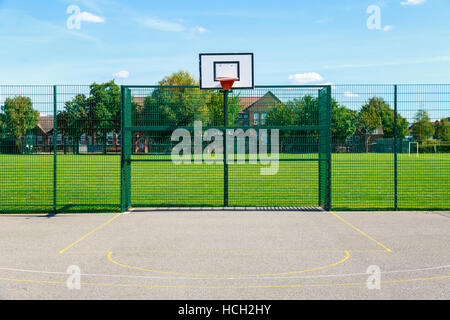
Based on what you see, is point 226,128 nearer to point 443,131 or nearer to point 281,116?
point 281,116

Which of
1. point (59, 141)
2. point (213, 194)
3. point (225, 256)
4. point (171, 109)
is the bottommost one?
point (225, 256)

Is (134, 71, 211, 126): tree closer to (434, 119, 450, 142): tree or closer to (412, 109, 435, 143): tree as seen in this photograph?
(412, 109, 435, 143): tree

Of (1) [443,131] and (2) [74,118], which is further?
(1) [443,131]

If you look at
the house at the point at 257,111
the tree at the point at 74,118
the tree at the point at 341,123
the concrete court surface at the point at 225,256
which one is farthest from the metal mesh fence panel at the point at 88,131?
the tree at the point at 341,123

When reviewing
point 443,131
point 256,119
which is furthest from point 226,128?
point 443,131

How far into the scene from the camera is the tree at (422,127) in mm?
12048

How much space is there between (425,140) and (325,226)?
5951 mm

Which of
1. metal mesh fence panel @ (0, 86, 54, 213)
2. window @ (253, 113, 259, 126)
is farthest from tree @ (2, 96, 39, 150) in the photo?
window @ (253, 113, 259, 126)

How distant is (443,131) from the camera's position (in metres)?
12.8

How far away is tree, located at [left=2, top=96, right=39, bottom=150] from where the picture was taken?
11789 mm

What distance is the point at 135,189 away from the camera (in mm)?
17547

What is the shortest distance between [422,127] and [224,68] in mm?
6676

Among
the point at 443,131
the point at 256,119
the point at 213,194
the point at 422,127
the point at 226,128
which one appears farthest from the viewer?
the point at 213,194
